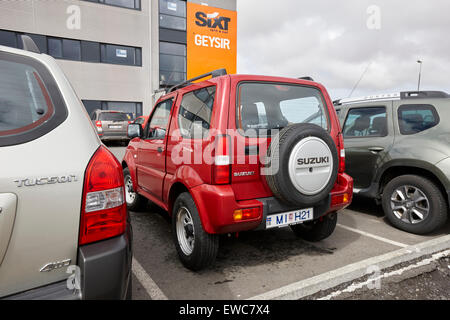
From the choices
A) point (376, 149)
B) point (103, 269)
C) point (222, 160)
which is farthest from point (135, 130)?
point (376, 149)

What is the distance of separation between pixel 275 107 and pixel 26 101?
197 centimetres

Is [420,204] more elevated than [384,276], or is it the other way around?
[420,204]

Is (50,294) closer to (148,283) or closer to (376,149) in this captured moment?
(148,283)

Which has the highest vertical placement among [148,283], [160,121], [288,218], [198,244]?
[160,121]

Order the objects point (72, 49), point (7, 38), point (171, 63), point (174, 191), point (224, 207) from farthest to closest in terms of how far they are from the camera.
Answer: point (171, 63), point (72, 49), point (7, 38), point (174, 191), point (224, 207)

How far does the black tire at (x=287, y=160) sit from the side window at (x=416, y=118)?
2081 mm

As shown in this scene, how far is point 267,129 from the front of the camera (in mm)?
2539

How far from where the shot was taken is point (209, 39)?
21.1 m

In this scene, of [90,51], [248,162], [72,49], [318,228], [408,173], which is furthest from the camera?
[90,51]

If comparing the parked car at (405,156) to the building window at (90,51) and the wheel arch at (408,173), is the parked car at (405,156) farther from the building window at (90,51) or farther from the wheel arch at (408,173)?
the building window at (90,51)

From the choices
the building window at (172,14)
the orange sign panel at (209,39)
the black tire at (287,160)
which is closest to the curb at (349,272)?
the black tire at (287,160)

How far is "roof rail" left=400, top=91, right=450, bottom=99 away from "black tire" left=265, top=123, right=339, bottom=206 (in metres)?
2.39

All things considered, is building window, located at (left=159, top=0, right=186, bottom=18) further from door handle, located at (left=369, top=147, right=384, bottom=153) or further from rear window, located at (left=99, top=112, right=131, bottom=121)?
door handle, located at (left=369, top=147, right=384, bottom=153)
